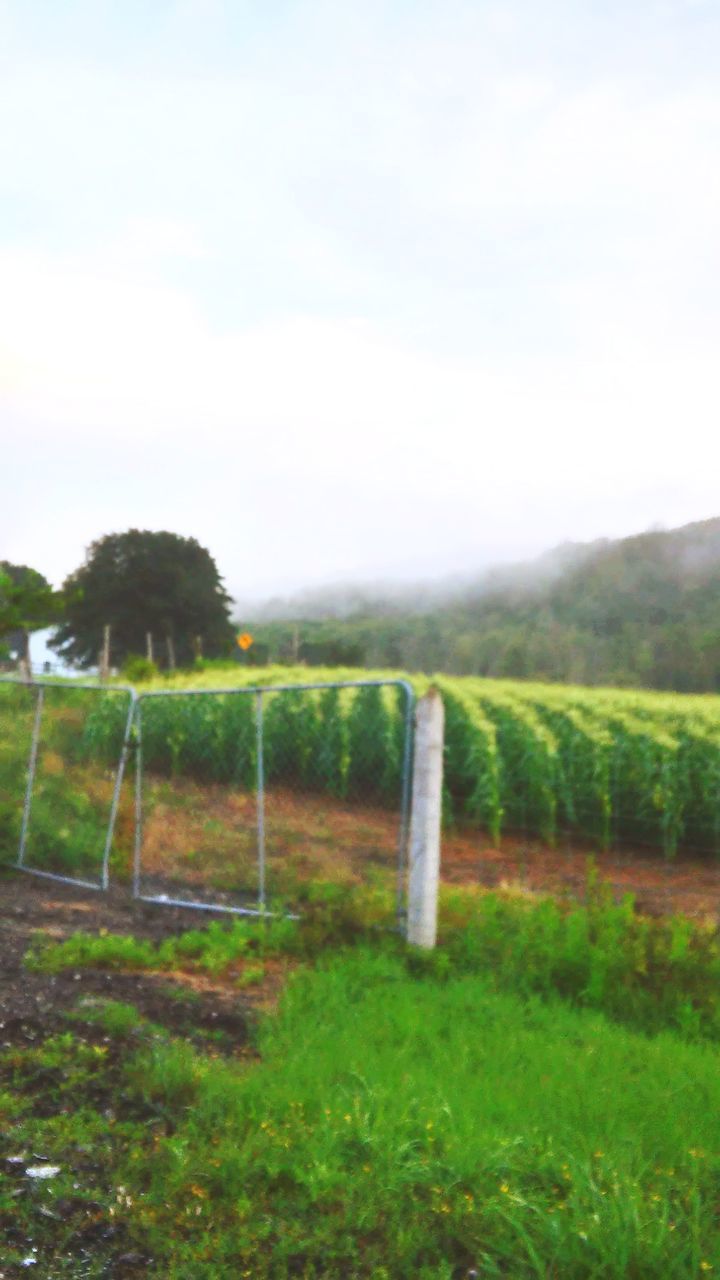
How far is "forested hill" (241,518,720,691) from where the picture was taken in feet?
211

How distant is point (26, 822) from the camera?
943 centimetres

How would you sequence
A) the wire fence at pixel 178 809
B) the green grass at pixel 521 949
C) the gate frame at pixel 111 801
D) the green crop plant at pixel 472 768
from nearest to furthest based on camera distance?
the green grass at pixel 521 949
the wire fence at pixel 178 809
the gate frame at pixel 111 801
the green crop plant at pixel 472 768

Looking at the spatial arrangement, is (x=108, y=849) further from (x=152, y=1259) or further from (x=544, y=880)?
(x=152, y=1259)

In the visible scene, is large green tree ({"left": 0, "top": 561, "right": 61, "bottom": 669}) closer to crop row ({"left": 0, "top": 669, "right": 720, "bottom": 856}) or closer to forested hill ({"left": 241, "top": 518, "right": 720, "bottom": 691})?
crop row ({"left": 0, "top": 669, "right": 720, "bottom": 856})

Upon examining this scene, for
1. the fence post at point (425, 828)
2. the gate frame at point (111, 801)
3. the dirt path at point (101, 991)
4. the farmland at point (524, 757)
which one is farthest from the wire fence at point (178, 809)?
the dirt path at point (101, 991)

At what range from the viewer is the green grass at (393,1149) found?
10.1 ft

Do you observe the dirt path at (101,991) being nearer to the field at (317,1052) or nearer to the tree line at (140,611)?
the field at (317,1052)

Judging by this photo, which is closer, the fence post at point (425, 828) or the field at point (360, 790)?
the fence post at point (425, 828)

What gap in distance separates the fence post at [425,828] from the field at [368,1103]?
0.63 ft

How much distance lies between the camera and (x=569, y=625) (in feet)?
260

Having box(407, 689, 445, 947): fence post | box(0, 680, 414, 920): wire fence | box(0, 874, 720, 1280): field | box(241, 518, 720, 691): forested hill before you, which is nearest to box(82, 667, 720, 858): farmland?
box(0, 680, 414, 920): wire fence

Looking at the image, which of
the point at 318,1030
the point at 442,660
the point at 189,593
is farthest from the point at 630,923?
the point at 442,660

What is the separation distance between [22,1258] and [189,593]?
198 feet

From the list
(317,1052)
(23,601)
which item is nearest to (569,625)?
(23,601)
